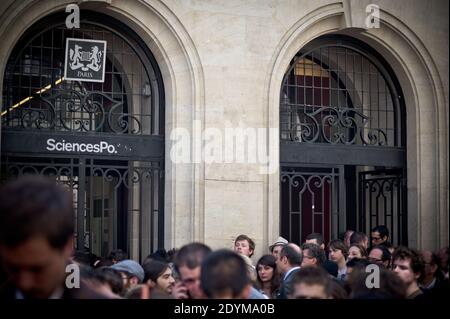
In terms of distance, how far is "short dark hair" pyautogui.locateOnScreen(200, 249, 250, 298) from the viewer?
4.88m

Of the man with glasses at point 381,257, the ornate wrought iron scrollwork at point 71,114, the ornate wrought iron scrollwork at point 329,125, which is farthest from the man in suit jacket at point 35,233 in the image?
the ornate wrought iron scrollwork at point 329,125

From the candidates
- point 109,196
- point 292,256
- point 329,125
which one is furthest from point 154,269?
point 329,125

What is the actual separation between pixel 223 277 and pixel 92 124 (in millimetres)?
9274

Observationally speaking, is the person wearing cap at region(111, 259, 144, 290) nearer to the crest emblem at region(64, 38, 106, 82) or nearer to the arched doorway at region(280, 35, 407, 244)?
the crest emblem at region(64, 38, 106, 82)

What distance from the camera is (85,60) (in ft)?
45.1

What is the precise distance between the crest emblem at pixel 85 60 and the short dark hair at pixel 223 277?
908cm

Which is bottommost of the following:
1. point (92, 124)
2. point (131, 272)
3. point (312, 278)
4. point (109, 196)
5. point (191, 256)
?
point (131, 272)

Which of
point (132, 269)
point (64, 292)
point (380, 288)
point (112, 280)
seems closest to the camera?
point (64, 292)

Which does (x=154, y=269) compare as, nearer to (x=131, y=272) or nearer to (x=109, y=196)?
(x=131, y=272)

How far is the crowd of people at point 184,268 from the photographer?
2.91 m

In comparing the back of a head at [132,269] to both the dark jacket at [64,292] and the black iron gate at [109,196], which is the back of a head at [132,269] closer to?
the black iron gate at [109,196]
